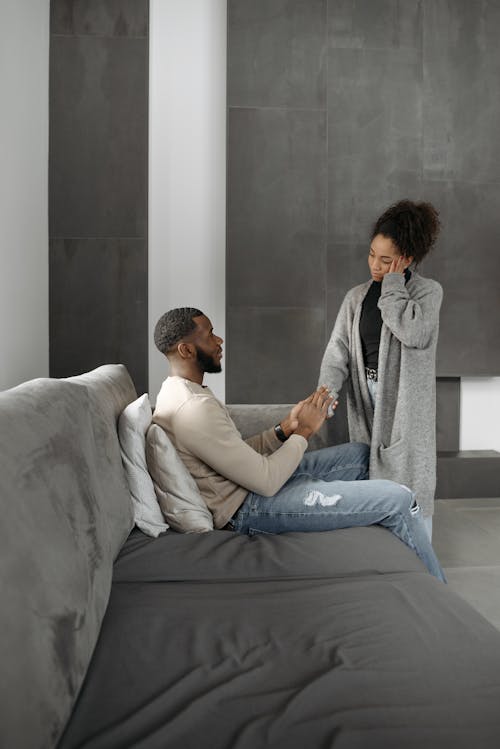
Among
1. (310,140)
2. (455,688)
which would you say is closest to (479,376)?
(310,140)

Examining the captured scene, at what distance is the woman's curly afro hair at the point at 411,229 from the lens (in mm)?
2527

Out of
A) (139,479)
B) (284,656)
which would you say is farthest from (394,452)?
(284,656)

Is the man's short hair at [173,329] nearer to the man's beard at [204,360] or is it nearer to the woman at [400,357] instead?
the man's beard at [204,360]

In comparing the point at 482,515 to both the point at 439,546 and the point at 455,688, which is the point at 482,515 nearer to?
the point at 439,546

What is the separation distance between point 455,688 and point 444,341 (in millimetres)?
2979

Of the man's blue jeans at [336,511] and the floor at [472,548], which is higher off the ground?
the man's blue jeans at [336,511]

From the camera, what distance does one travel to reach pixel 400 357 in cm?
251

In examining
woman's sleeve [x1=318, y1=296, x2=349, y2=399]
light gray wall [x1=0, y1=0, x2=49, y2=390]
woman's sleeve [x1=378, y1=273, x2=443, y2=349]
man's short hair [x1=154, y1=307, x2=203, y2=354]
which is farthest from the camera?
woman's sleeve [x1=318, y1=296, x2=349, y2=399]

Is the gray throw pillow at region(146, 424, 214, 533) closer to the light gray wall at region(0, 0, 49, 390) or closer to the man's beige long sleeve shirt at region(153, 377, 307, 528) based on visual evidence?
the man's beige long sleeve shirt at region(153, 377, 307, 528)

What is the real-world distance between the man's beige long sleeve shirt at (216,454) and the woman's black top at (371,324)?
2.91 feet

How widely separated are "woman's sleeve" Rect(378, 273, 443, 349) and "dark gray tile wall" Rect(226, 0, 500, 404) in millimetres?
1167

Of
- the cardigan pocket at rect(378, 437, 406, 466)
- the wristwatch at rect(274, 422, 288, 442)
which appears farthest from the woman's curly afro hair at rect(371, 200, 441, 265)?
the wristwatch at rect(274, 422, 288, 442)

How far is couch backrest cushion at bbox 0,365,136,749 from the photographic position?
0.73 meters

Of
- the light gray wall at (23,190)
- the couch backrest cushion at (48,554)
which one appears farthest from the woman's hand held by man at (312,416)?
the light gray wall at (23,190)
